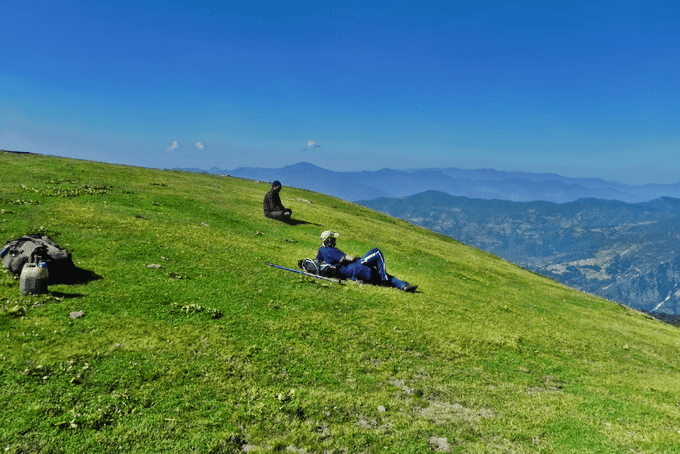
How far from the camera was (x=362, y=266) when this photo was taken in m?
24.3

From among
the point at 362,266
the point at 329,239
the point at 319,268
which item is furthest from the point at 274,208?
the point at 362,266

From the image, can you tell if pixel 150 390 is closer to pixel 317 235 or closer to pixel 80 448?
pixel 80 448

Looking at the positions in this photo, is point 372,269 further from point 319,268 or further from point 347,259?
point 319,268

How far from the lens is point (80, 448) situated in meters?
8.09

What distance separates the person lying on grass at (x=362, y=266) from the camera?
24.2m

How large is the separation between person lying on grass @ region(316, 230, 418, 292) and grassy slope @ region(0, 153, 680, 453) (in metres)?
1.47

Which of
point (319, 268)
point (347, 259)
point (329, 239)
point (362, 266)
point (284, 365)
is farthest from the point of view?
point (329, 239)

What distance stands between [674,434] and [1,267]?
28.5 m

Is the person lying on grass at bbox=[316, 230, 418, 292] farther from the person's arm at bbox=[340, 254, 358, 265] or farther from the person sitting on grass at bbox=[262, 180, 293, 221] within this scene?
the person sitting on grass at bbox=[262, 180, 293, 221]

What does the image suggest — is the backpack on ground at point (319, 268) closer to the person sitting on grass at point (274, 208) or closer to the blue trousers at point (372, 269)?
the blue trousers at point (372, 269)

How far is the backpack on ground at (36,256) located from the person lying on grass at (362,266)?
47.9ft

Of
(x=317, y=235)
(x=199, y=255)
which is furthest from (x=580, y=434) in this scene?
(x=317, y=235)

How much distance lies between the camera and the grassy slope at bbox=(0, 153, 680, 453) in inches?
372

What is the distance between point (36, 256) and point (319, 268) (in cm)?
1515
